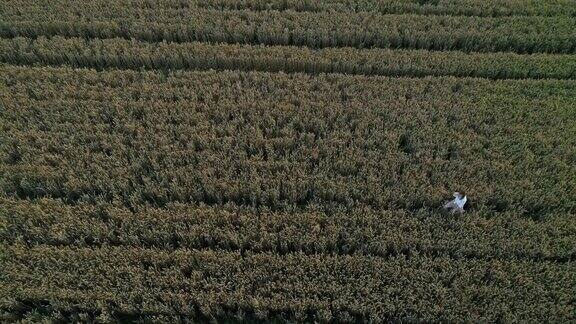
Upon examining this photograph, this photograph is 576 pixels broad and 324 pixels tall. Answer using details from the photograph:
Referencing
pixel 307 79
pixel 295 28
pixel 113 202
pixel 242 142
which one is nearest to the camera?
pixel 113 202

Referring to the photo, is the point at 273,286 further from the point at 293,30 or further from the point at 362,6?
the point at 362,6

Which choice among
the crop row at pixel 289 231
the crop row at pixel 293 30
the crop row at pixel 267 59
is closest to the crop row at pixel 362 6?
the crop row at pixel 293 30

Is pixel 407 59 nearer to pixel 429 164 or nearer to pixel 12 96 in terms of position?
pixel 429 164

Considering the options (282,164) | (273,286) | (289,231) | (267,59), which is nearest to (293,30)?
(267,59)

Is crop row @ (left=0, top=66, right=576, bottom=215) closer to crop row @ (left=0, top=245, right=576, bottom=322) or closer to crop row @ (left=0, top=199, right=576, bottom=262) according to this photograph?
crop row @ (left=0, top=199, right=576, bottom=262)

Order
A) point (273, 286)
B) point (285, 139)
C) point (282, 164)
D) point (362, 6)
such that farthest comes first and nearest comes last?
point (362, 6) < point (285, 139) < point (282, 164) < point (273, 286)

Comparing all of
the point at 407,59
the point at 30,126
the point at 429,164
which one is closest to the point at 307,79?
the point at 407,59

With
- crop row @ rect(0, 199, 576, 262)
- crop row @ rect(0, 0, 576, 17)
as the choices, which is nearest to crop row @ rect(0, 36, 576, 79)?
crop row @ rect(0, 0, 576, 17)
